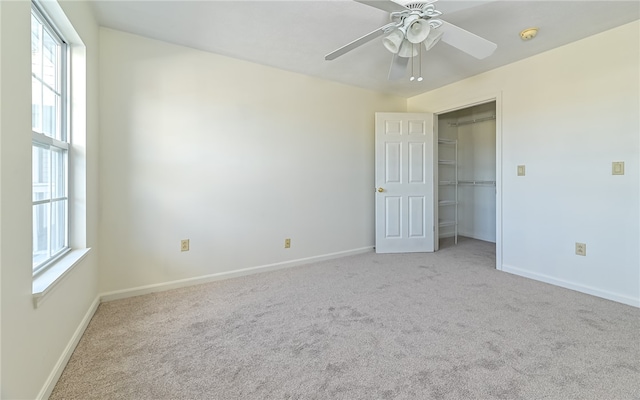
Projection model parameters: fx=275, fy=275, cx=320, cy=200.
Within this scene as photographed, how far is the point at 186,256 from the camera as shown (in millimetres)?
2689

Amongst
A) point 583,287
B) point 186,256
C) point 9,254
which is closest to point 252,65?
point 186,256

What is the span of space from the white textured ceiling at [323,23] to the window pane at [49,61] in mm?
550

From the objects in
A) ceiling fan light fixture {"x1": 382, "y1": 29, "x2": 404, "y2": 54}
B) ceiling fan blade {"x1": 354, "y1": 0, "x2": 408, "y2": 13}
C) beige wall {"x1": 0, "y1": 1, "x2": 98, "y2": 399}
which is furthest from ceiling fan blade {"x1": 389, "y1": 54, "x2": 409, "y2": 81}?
beige wall {"x1": 0, "y1": 1, "x2": 98, "y2": 399}

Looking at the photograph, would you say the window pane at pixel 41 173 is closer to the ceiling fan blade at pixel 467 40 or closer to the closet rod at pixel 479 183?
the ceiling fan blade at pixel 467 40

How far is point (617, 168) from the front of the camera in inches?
91.4

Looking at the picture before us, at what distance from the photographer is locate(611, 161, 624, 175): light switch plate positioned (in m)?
2.30

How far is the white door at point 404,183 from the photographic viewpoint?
3859 millimetres

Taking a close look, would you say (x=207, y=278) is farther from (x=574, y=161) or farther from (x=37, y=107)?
(x=574, y=161)

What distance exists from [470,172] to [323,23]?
400 centimetres

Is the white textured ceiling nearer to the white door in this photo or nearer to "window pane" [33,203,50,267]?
the white door

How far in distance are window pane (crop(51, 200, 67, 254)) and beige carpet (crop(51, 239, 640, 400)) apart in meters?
0.62

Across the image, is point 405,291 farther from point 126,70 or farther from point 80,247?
point 126,70

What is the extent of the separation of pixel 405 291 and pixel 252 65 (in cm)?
279

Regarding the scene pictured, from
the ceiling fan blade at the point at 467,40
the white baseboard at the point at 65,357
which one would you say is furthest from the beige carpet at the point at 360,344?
the ceiling fan blade at the point at 467,40
